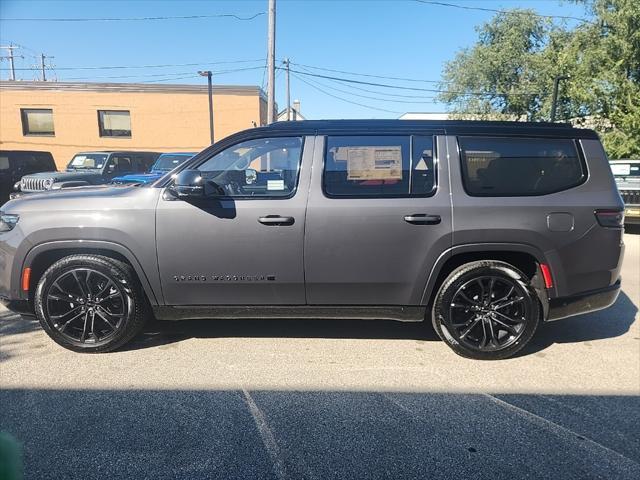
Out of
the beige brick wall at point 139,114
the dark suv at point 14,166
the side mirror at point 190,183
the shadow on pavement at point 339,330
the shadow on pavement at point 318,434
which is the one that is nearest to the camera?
the shadow on pavement at point 318,434

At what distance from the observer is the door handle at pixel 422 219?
3449mm

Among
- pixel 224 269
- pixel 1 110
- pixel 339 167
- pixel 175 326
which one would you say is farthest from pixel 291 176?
pixel 1 110

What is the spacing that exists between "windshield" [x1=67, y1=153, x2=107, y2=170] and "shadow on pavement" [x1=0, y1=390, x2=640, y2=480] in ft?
36.7

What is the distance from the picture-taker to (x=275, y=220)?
11.3 feet

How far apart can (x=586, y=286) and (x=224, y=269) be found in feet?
9.46

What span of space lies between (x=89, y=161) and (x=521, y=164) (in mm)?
12728

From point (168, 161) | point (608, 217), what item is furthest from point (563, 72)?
point (608, 217)

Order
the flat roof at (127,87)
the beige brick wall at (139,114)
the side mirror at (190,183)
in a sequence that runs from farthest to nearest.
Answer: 1. the beige brick wall at (139,114)
2. the flat roof at (127,87)
3. the side mirror at (190,183)

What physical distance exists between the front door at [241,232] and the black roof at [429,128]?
129 millimetres

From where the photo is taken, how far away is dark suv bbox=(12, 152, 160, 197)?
1090cm

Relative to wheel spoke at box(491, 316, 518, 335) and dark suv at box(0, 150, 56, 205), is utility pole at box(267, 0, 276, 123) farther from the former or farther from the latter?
wheel spoke at box(491, 316, 518, 335)

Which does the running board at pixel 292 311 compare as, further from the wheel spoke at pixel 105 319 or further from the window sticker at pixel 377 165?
the window sticker at pixel 377 165

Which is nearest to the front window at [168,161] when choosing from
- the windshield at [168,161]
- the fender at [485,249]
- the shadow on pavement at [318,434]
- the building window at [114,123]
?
the windshield at [168,161]

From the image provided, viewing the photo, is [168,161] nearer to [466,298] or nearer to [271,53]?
[271,53]
